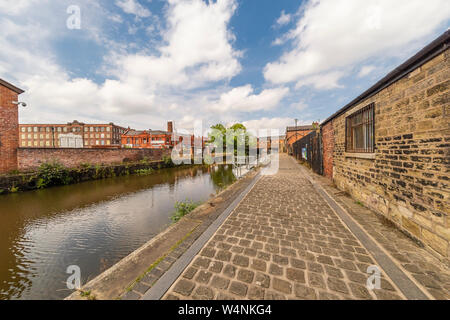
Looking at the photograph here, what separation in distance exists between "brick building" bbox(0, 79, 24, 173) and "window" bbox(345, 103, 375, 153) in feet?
56.0

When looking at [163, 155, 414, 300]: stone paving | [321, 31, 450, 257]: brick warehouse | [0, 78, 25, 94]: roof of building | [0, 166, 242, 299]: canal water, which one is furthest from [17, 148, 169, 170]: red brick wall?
[321, 31, 450, 257]: brick warehouse

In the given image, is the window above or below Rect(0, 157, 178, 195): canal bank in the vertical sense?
above

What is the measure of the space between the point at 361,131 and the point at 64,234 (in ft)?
29.0

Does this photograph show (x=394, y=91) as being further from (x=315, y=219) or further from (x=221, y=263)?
(x=221, y=263)

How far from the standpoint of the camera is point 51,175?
8609mm

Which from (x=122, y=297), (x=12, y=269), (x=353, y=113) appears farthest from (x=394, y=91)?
(x=12, y=269)

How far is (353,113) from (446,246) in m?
4.18

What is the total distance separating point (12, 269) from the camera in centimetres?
276

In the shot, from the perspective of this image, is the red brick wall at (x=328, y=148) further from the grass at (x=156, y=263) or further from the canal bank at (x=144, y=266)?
the grass at (x=156, y=263)

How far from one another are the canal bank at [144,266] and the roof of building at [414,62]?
4775 millimetres

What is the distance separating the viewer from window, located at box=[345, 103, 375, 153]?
4264mm

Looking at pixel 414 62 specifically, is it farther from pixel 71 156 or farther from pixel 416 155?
pixel 71 156

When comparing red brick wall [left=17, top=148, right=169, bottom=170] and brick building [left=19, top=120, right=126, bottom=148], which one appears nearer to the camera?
red brick wall [left=17, top=148, right=169, bottom=170]

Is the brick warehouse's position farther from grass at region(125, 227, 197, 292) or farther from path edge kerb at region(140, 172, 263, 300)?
grass at region(125, 227, 197, 292)
